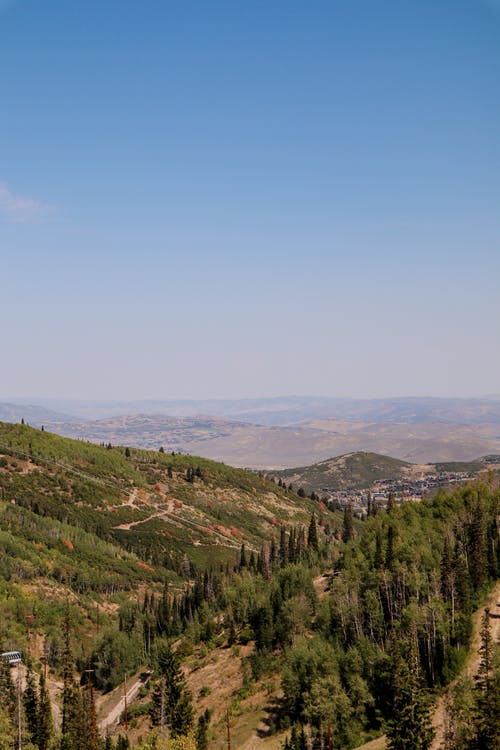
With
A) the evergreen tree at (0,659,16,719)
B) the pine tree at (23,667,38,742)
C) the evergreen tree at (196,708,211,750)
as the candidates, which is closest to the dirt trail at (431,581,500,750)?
the evergreen tree at (196,708,211,750)

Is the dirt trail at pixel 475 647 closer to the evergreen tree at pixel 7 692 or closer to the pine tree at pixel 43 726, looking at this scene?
the pine tree at pixel 43 726

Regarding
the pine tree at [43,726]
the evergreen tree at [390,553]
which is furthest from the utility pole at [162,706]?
the evergreen tree at [390,553]

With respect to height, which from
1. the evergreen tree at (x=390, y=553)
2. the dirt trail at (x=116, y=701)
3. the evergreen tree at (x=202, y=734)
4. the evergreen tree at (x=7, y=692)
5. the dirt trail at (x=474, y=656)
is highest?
the evergreen tree at (x=390, y=553)

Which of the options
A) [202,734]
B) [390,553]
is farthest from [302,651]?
[390,553]

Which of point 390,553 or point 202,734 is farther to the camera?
point 390,553

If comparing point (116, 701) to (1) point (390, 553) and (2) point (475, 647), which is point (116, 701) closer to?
(1) point (390, 553)

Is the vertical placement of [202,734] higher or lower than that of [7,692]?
lower

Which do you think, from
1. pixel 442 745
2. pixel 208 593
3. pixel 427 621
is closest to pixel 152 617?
pixel 208 593

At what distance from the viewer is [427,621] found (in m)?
107

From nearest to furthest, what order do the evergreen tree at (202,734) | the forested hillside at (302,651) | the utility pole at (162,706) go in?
the evergreen tree at (202,734) < the forested hillside at (302,651) < the utility pole at (162,706)

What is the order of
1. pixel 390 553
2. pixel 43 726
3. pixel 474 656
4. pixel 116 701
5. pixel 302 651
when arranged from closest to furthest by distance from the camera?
pixel 43 726
pixel 474 656
pixel 302 651
pixel 390 553
pixel 116 701

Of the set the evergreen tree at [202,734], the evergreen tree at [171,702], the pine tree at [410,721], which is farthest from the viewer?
the evergreen tree at [171,702]

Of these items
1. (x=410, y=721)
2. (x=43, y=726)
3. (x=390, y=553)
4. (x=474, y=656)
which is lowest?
(x=43, y=726)

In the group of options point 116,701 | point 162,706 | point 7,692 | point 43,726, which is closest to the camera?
point 43,726
